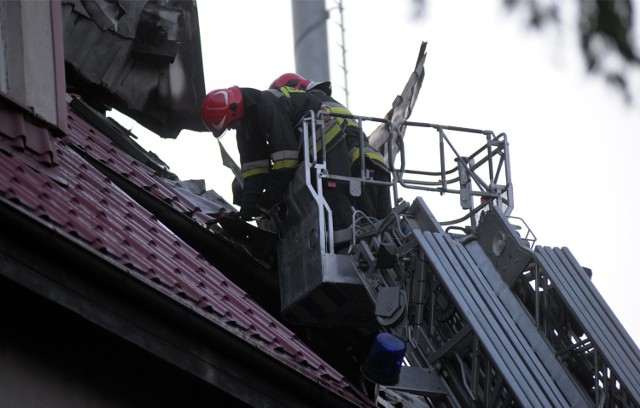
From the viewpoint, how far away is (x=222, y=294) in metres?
7.09

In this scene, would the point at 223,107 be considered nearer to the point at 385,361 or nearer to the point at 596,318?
the point at 385,361

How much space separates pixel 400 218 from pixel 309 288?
948mm

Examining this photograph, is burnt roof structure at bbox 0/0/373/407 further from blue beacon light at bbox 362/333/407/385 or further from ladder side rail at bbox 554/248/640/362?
ladder side rail at bbox 554/248/640/362

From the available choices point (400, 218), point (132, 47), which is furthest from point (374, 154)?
point (132, 47)

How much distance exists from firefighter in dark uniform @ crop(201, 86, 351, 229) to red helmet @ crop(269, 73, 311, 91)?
78 centimetres

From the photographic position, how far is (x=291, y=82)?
11.5 m

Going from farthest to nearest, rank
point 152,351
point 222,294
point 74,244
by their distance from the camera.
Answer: point 222,294
point 152,351
point 74,244

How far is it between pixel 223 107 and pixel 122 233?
436cm

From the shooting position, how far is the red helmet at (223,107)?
10461 millimetres

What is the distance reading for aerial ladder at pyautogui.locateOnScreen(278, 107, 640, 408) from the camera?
7.64 meters

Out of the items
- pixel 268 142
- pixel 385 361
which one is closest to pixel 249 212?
pixel 268 142

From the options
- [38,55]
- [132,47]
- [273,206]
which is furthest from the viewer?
[132,47]

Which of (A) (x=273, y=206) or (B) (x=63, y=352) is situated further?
(A) (x=273, y=206)

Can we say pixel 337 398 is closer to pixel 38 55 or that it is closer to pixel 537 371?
pixel 537 371
